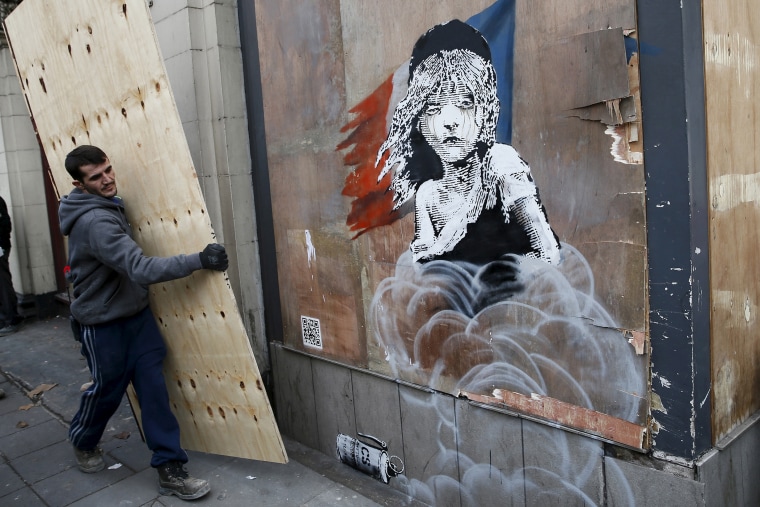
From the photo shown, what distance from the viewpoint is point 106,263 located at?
332 cm

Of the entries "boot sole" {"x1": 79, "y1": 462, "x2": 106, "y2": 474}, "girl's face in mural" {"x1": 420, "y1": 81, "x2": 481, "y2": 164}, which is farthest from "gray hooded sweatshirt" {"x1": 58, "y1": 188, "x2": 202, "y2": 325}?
"girl's face in mural" {"x1": 420, "y1": 81, "x2": 481, "y2": 164}

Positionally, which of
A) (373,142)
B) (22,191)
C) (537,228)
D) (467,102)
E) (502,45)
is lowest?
(537,228)

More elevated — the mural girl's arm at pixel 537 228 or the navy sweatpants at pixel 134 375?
the mural girl's arm at pixel 537 228

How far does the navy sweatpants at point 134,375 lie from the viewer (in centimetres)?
347

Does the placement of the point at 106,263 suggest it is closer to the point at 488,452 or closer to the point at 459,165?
the point at 459,165

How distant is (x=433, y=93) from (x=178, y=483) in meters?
2.73

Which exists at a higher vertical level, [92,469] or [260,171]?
[260,171]

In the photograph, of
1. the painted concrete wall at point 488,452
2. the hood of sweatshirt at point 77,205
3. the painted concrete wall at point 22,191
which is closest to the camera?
the painted concrete wall at point 488,452

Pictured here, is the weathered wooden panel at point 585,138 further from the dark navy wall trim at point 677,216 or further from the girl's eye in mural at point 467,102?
the girl's eye in mural at point 467,102

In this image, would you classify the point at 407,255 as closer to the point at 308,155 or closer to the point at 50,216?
the point at 308,155

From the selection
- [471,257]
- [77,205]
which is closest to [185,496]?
[77,205]

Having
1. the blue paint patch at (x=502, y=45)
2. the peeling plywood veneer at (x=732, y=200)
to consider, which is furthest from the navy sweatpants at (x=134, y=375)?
the peeling plywood veneer at (x=732, y=200)

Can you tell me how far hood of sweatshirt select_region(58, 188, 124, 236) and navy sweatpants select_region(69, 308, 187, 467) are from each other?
0.63 m

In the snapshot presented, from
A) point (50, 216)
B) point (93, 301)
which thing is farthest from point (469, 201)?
point (50, 216)
